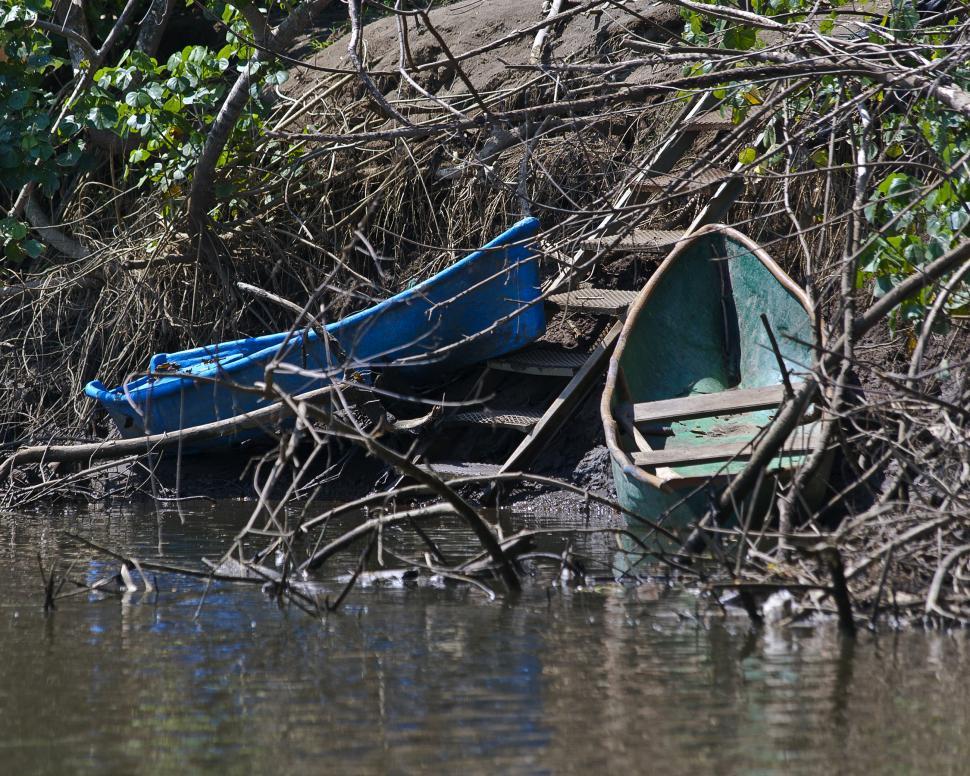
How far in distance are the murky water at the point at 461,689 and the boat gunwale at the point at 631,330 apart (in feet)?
3.70

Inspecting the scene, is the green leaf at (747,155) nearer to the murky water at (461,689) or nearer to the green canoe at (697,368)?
the green canoe at (697,368)

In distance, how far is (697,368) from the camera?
8695mm

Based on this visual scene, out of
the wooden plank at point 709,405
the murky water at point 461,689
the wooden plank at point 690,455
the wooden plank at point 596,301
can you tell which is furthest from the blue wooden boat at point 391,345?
the murky water at point 461,689

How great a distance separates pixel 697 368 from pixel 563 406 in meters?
0.89

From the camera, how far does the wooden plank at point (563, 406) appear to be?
28.8 feet

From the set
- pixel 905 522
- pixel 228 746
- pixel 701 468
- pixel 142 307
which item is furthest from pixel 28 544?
pixel 905 522

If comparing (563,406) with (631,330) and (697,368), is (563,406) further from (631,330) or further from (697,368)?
(697,368)

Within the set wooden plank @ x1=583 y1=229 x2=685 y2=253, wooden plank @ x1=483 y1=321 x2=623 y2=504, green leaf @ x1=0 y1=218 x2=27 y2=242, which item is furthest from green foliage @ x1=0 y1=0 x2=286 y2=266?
wooden plank @ x1=483 y1=321 x2=623 y2=504

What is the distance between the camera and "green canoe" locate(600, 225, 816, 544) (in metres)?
7.24

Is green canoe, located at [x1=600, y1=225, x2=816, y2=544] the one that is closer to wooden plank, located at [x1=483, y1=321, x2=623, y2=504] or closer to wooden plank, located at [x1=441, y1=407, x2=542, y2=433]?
wooden plank, located at [x1=483, y1=321, x2=623, y2=504]

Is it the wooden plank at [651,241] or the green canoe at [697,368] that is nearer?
the green canoe at [697,368]

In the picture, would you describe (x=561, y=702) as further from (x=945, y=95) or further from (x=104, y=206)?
(x=104, y=206)

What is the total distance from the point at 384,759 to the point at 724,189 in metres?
6.08

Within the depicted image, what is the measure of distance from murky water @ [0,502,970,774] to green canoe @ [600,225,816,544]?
5.42 ft
